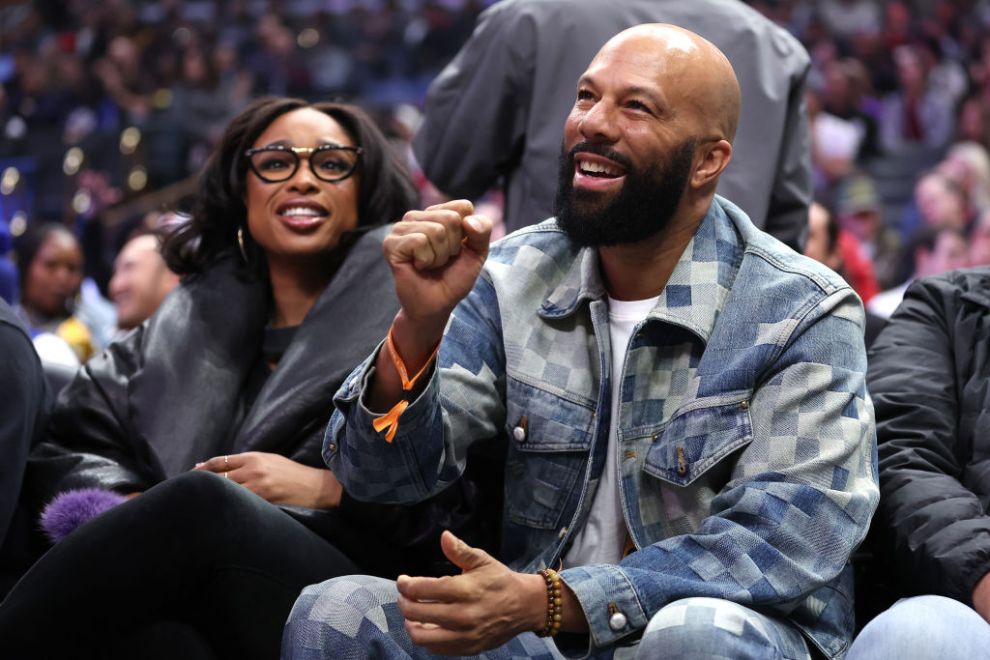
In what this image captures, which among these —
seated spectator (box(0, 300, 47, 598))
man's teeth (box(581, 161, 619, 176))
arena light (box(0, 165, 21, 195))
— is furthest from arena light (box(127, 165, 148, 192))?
man's teeth (box(581, 161, 619, 176))

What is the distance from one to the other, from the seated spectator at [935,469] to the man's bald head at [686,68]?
58cm

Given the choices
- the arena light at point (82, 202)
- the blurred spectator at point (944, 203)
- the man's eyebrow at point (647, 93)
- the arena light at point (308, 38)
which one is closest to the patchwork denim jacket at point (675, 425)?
the man's eyebrow at point (647, 93)

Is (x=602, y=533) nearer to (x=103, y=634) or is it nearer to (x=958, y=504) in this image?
(x=958, y=504)

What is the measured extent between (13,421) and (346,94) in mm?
9470

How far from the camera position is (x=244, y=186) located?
10.0 ft

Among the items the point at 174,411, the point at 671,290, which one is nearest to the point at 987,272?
the point at 671,290

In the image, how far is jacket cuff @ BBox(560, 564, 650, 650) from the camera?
6.23 feet

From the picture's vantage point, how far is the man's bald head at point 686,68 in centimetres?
224

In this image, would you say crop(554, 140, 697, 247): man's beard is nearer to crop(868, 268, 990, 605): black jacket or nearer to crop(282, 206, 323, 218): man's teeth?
crop(868, 268, 990, 605): black jacket

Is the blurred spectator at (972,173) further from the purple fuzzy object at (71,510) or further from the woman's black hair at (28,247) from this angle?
the purple fuzzy object at (71,510)

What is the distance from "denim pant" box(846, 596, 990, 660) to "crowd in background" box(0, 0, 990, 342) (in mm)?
3498

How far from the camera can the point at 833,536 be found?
196cm

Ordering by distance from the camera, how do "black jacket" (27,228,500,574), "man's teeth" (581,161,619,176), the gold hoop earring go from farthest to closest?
1. the gold hoop earring
2. "black jacket" (27,228,500,574)
3. "man's teeth" (581,161,619,176)

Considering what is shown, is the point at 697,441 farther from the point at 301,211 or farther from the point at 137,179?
the point at 137,179
